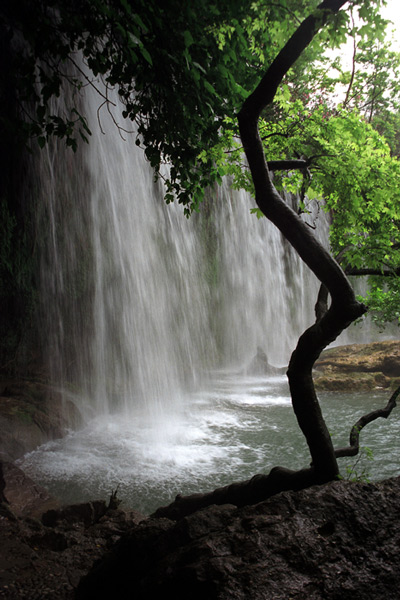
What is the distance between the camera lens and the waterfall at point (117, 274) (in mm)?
10898

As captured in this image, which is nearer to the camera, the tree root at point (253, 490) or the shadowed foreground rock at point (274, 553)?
the shadowed foreground rock at point (274, 553)

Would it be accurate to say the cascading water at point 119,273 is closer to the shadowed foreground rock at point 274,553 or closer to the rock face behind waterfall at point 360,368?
the rock face behind waterfall at point 360,368

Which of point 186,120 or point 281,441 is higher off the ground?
point 186,120

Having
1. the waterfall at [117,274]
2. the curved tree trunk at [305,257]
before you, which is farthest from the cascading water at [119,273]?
the curved tree trunk at [305,257]

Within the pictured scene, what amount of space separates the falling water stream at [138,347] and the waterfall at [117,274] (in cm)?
4

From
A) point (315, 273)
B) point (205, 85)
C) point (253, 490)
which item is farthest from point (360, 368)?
point (205, 85)

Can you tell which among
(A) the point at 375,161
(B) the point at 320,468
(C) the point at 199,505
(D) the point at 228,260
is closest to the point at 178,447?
(C) the point at 199,505

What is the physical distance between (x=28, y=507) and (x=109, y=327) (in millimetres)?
7928

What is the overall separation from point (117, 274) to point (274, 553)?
10.9 meters

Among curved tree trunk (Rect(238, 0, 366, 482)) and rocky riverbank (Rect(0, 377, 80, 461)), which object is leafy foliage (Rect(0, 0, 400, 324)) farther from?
rocky riverbank (Rect(0, 377, 80, 461))

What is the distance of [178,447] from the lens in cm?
810

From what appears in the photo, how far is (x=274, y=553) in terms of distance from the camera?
2.14m

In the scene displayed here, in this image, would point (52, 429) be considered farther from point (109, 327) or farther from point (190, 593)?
point (190, 593)

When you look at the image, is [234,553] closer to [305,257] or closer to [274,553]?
[274,553]
